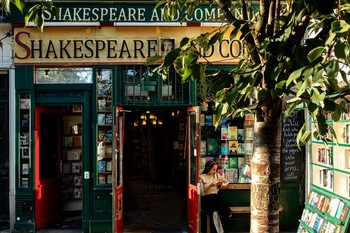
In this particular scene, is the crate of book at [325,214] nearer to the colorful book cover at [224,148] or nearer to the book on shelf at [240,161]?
the book on shelf at [240,161]

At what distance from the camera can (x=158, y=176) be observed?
1509 centimetres

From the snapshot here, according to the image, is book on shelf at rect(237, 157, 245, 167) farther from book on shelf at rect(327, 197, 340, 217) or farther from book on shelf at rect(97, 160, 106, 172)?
book on shelf at rect(97, 160, 106, 172)

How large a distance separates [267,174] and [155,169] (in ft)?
40.0

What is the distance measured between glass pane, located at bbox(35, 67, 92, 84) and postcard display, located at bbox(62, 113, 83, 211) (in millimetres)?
1486

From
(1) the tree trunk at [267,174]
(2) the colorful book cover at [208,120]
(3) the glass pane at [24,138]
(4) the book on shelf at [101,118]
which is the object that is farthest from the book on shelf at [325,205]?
(3) the glass pane at [24,138]

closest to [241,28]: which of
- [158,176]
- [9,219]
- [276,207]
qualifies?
[276,207]

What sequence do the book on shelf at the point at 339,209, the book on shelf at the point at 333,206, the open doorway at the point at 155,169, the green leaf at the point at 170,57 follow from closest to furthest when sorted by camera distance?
the green leaf at the point at 170,57, the book on shelf at the point at 339,209, the book on shelf at the point at 333,206, the open doorway at the point at 155,169

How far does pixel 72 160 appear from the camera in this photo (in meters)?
10.5

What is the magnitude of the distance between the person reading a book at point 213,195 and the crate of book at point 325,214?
4.47 feet

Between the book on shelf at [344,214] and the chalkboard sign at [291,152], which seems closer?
the book on shelf at [344,214]

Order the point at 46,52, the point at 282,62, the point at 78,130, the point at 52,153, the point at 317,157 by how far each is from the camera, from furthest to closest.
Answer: the point at 78,130
the point at 52,153
the point at 46,52
the point at 317,157
the point at 282,62

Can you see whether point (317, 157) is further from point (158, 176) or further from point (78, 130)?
point (158, 176)

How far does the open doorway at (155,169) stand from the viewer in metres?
10.9

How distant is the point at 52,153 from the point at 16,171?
111cm
